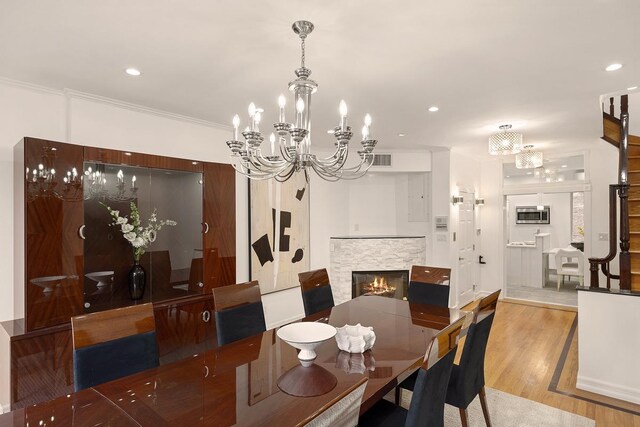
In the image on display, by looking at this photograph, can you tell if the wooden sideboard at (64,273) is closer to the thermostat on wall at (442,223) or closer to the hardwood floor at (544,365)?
the hardwood floor at (544,365)

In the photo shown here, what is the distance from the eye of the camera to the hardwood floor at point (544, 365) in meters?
2.82

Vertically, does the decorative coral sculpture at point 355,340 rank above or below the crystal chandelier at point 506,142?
below

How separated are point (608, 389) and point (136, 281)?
4.29 metres

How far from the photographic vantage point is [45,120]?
287 cm

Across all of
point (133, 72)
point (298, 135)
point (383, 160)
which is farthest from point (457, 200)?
point (133, 72)

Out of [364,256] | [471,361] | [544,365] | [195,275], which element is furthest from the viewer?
[364,256]

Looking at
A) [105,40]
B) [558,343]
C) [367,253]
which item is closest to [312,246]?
[367,253]

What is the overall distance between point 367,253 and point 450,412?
288 centimetres

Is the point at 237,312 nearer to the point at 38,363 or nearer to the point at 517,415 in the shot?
the point at 38,363

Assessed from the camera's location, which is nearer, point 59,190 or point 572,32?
point 572,32

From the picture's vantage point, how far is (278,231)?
469 cm

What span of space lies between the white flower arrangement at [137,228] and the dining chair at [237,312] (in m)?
1.16

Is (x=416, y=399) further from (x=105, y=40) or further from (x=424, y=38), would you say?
(x=105, y=40)

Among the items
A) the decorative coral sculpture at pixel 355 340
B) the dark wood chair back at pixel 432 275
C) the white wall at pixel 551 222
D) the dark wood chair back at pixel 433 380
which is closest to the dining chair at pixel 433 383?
the dark wood chair back at pixel 433 380
